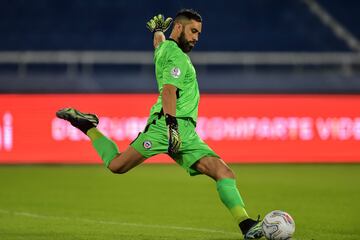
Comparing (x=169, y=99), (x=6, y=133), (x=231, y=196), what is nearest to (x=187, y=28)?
(x=169, y=99)

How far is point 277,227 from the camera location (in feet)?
24.0

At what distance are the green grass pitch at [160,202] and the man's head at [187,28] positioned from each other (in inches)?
71.8

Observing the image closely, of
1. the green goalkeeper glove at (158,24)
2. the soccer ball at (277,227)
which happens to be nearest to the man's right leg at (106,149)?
the green goalkeeper glove at (158,24)

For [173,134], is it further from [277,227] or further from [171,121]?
[277,227]

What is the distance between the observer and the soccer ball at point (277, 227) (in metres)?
7.32

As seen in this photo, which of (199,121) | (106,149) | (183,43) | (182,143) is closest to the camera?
(182,143)

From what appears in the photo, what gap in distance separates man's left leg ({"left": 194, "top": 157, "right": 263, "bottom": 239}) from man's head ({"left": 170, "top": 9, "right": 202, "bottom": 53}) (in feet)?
3.38

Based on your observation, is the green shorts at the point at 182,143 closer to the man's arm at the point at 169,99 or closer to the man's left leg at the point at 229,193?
the man's left leg at the point at 229,193

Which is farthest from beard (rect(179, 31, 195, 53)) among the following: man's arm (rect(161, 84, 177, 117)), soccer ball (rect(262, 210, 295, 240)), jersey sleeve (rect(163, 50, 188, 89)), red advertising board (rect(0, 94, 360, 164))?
red advertising board (rect(0, 94, 360, 164))

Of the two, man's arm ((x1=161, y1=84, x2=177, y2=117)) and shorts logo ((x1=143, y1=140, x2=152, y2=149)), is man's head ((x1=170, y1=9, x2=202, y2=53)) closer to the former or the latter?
man's arm ((x1=161, y1=84, x2=177, y2=117))

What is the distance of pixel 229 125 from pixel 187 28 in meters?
10.1

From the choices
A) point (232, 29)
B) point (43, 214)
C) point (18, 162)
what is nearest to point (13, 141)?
point (18, 162)

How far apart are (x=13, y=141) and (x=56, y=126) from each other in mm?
868

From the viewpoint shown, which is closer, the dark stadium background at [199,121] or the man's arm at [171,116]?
the man's arm at [171,116]
